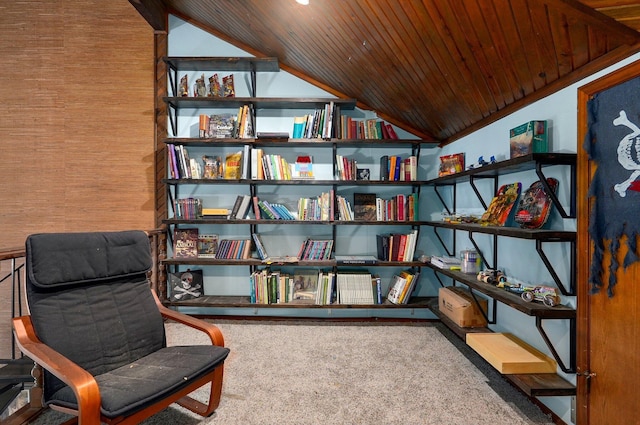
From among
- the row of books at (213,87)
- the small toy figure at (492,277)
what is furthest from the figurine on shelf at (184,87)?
the small toy figure at (492,277)

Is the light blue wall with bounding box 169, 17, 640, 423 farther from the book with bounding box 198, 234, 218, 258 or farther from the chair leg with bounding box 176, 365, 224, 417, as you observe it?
the chair leg with bounding box 176, 365, 224, 417

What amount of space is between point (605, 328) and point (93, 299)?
2.61 m

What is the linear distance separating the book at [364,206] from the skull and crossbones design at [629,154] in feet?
6.21

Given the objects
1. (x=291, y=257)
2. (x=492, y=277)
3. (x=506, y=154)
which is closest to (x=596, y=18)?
(x=506, y=154)

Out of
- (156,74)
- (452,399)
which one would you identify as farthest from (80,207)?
(452,399)

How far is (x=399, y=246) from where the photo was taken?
3025 mm

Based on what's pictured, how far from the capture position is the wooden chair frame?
3.84ft

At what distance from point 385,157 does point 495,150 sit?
0.98 meters

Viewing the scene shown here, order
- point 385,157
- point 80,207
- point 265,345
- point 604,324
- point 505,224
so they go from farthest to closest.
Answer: point 80,207 → point 385,157 → point 265,345 → point 505,224 → point 604,324

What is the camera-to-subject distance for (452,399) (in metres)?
1.89

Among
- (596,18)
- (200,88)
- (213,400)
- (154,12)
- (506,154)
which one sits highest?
(154,12)

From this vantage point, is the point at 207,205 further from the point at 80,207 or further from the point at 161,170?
the point at 80,207

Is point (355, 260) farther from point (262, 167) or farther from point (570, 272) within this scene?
point (570, 272)

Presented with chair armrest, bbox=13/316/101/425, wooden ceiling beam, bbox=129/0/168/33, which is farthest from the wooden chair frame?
wooden ceiling beam, bbox=129/0/168/33
